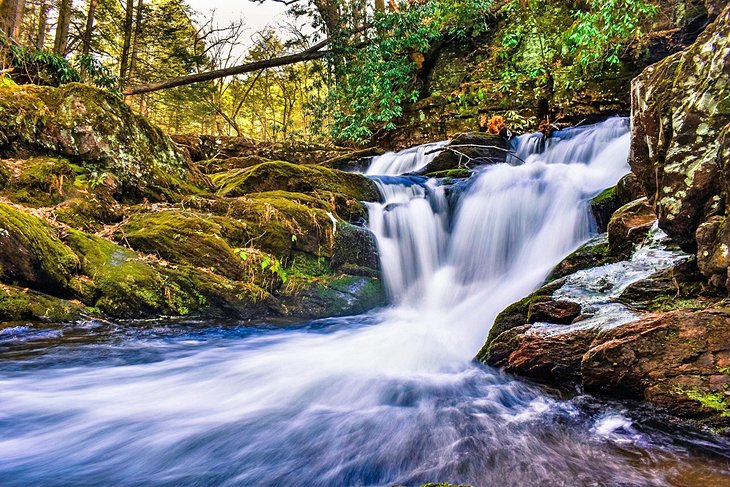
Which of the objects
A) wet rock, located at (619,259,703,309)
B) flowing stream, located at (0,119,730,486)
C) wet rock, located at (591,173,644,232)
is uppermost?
wet rock, located at (591,173,644,232)

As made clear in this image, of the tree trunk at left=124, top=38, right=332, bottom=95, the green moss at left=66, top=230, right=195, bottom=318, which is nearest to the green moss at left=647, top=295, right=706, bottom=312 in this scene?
the green moss at left=66, top=230, right=195, bottom=318

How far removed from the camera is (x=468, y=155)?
10133 mm

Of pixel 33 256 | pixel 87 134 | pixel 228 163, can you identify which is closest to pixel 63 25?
pixel 228 163

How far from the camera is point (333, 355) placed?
418 centimetres

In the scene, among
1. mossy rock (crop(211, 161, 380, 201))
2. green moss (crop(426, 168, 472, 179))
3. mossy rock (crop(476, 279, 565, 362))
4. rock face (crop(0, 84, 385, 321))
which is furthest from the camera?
green moss (crop(426, 168, 472, 179))

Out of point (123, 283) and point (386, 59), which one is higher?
point (386, 59)

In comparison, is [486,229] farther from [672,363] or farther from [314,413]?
[314,413]

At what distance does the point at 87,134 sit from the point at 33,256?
2.37 meters

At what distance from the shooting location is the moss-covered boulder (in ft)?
17.0

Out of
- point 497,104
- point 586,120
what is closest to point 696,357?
point 586,120

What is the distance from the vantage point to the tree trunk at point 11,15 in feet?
23.3

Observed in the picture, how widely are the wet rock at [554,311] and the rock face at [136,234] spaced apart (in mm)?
2616

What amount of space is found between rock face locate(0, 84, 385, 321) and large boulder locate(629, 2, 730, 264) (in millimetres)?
3677

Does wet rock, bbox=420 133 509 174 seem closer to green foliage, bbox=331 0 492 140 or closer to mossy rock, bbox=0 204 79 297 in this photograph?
green foliage, bbox=331 0 492 140
